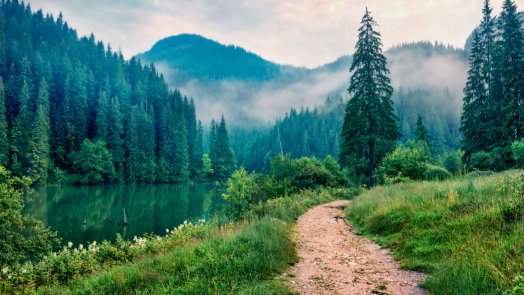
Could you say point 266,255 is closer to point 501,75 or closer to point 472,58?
point 501,75

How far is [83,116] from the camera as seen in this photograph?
8931 cm

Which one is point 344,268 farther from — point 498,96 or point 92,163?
point 92,163

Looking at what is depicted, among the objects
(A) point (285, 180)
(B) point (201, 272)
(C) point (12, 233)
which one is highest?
(A) point (285, 180)

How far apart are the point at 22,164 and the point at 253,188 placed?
60.4 meters

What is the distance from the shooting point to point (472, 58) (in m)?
41.4

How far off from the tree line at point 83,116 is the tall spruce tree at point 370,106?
53.4m

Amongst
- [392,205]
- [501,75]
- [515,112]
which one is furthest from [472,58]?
[392,205]

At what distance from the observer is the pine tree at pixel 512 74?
1177 inches

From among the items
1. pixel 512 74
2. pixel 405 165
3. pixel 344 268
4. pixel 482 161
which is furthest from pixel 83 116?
pixel 344 268

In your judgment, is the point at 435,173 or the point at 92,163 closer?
the point at 435,173

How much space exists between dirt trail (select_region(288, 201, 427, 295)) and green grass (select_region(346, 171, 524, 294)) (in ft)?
1.41

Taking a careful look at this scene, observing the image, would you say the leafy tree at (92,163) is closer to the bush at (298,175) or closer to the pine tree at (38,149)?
the pine tree at (38,149)

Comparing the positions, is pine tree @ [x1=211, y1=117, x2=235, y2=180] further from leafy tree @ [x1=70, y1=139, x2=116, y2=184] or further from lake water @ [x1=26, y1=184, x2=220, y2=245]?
lake water @ [x1=26, y1=184, x2=220, y2=245]

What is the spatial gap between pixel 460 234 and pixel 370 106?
24.6 metres
